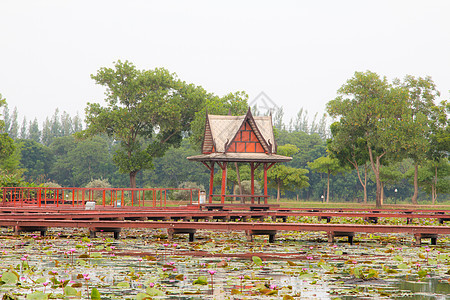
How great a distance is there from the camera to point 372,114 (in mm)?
60781

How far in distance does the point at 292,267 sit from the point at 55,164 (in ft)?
337

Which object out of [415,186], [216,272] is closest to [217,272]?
[216,272]

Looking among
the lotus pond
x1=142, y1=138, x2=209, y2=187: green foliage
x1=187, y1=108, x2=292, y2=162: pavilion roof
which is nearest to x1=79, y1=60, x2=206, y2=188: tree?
x1=187, y1=108, x2=292, y2=162: pavilion roof

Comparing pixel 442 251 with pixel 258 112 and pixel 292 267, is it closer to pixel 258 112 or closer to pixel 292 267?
pixel 292 267

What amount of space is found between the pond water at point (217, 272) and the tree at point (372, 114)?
41816mm

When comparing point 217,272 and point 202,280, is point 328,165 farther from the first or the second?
point 202,280

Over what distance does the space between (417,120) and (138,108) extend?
3198cm

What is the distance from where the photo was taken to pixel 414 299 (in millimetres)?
9781

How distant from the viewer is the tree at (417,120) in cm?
6000

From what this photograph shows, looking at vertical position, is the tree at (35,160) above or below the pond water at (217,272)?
above

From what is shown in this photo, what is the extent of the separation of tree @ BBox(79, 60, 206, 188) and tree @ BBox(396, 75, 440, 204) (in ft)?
Answer: 80.7

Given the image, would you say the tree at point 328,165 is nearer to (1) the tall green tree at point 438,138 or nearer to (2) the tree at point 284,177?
(2) the tree at point 284,177

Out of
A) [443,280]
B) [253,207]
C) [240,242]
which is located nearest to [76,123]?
[253,207]

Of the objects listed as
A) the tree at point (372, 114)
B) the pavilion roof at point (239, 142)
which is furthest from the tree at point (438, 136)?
the pavilion roof at point (239, 142)
